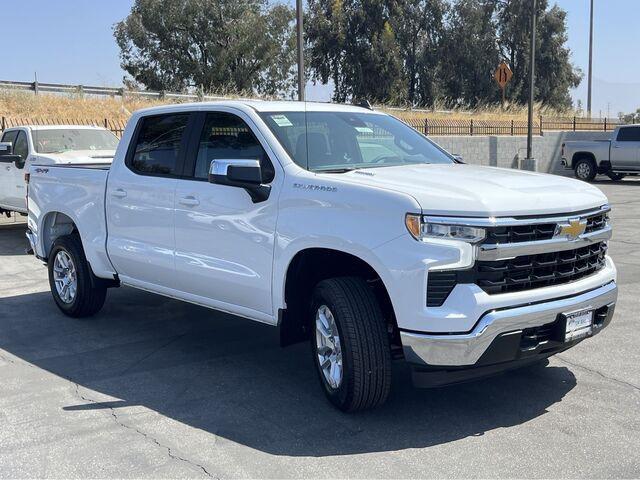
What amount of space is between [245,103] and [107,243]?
196cm

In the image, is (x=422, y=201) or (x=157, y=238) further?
(x=157, y=238)

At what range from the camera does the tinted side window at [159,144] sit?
19.6 feet

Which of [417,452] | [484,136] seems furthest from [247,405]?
[484,136]

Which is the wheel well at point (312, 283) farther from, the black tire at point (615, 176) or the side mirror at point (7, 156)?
the black tire at point (615, 176)

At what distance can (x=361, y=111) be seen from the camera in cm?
607

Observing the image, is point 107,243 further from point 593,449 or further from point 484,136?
point 484,136

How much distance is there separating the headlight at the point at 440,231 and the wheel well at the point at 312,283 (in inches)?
20.5

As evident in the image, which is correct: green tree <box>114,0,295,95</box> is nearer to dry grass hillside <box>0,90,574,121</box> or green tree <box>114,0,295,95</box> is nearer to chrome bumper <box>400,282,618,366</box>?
dry grass hillside <box>0,90,574,121</box>

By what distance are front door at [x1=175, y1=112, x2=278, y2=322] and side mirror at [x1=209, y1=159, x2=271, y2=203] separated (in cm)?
6

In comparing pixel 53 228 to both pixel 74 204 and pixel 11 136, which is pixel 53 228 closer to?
pixel 74 204

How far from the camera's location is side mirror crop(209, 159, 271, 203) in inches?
190

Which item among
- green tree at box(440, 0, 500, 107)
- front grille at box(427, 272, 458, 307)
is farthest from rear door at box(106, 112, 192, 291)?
green tree at box(440, 0, 500, 107)

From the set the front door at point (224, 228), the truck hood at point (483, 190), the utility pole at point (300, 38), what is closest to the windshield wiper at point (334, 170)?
the truck hood at point (483, 190)

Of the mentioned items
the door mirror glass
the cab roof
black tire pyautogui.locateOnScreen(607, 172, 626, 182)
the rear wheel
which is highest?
the cab roof
